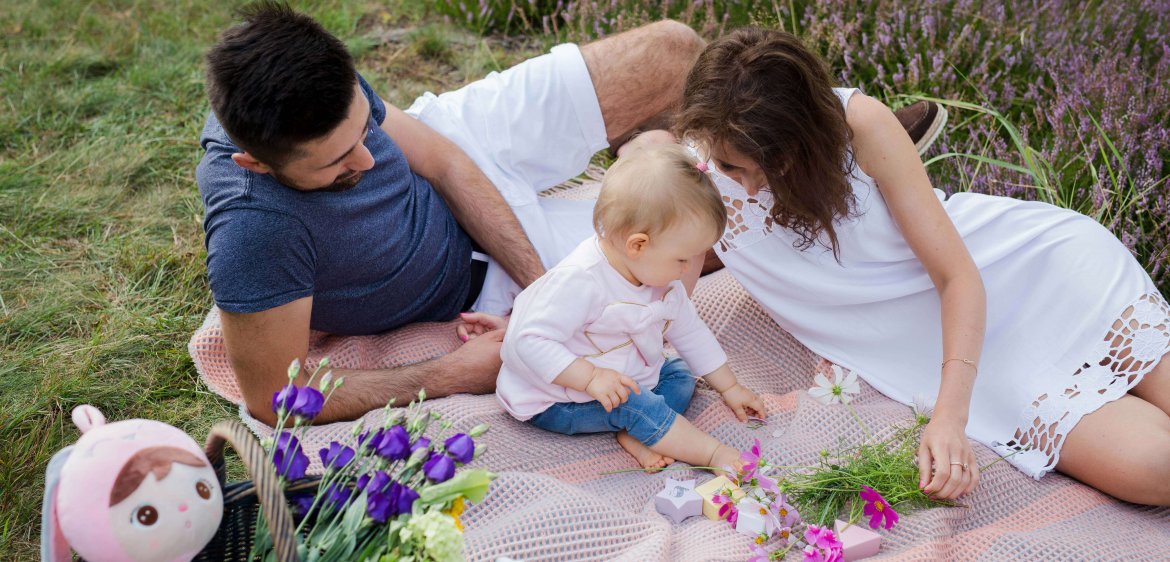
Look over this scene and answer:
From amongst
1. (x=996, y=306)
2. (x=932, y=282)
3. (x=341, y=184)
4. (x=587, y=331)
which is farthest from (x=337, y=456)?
(x=996, y=306)

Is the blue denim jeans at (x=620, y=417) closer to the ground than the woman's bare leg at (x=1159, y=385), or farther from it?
closer to the ground

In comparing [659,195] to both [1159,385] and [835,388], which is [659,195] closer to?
[835,388]

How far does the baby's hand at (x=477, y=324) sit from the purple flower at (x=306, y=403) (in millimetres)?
1359

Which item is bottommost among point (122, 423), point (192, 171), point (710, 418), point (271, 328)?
point (192, 171)

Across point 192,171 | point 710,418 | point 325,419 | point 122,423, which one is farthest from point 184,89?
point 122,423

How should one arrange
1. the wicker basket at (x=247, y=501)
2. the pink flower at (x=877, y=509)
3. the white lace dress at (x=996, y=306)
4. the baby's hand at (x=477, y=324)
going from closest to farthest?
the wicker basket at (x=247, y=501)
the pink flower at (x=877, y=509)
the white lace dress at (x=996, y=306)
the baby's hand at (x=477, y=324)

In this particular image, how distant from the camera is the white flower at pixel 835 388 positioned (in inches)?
107

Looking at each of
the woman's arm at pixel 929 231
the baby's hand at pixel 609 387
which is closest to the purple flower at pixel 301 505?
the baby's hand at pixel 609 387

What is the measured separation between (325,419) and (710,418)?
3.47 ft

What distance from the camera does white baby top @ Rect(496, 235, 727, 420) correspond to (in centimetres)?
242

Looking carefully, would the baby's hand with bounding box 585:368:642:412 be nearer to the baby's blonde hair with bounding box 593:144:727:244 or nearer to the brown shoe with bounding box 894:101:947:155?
the baby's blonde hair with bounding box 593:144:727:244

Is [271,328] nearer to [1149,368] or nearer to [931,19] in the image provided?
[1149,368]

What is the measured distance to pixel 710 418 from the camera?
279 cm

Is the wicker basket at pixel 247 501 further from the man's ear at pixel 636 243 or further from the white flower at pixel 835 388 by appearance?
the white flower at pixel 835 388
